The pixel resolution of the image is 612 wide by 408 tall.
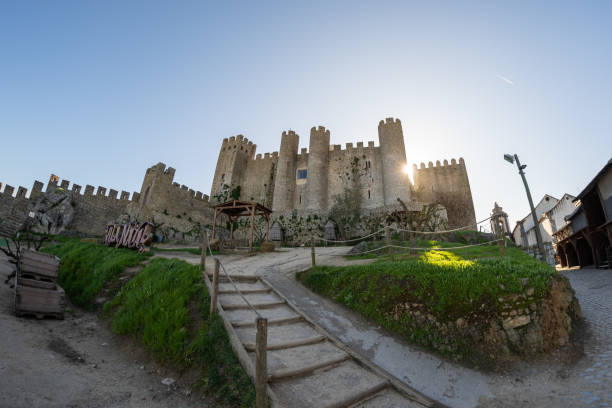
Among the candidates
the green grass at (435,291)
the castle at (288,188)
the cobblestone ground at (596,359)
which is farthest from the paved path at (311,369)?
the castle at (288,188)

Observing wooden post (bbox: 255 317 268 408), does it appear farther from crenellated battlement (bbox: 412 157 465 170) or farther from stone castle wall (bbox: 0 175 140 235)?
crenellated battlement (bbox: 412 157 465 170)

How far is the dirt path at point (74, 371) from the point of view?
10.6ft

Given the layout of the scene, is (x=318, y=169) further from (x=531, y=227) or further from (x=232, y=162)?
Answer: (x=531, y=227)

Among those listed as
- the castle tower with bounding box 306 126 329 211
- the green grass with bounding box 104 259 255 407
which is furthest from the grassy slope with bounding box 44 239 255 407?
the castle tower with bounding box 306 126 329 211

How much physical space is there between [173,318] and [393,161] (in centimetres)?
2716

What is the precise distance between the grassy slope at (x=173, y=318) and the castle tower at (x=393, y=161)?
23.1 meters

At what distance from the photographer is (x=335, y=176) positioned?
31500 millimetres

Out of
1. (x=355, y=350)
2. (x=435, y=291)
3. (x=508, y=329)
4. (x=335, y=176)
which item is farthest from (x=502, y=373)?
(x=335, y=176)

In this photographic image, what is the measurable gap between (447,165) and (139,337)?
37.5 m

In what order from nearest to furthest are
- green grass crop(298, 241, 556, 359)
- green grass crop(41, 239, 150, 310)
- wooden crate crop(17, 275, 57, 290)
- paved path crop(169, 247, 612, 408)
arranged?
paved path crop(169, 247, 612, 408)
green grass crop(298, 241, 556, 359)
wooden crate crop(17, 275, 57, 290)
green grass crop(41, 239, 150, 310)

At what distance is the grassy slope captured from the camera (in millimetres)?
3574

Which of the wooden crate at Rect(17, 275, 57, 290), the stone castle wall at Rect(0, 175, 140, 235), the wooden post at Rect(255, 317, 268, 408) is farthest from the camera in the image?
the stone castle wall at Rect(0, 175, 140, 235)

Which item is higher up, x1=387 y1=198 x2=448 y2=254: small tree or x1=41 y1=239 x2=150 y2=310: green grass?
x1=387 y1=198 x2=448 y2=254: small tree

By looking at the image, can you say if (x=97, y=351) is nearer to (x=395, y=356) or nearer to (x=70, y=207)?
(x=395, y=356)
